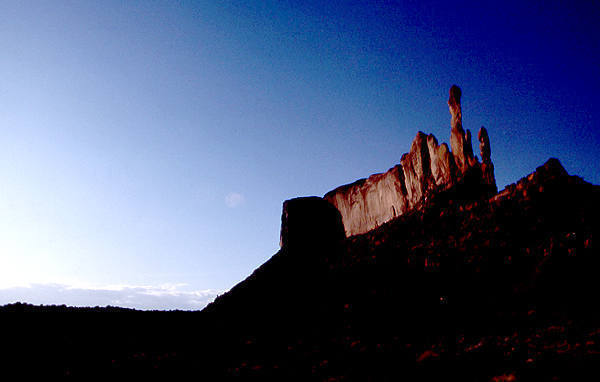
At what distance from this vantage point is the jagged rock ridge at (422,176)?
43.8m

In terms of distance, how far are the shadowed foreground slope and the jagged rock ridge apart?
17.9m

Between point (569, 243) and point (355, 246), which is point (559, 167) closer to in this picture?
point (569, 243)

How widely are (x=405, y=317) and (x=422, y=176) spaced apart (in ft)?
134

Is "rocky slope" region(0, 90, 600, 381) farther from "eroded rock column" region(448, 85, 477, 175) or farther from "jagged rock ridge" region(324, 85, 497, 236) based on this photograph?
"eroded rock column" region(448, 85, 477, 175)

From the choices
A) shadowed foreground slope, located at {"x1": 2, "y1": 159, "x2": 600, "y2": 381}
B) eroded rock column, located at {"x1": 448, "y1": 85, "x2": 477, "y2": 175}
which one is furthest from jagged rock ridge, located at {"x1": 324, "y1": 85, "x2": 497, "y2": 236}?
shadowed foreground slope, located at {"x1": 2, "y1": 159, "x2": 600, "y2": 381}

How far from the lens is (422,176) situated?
51.4 meters

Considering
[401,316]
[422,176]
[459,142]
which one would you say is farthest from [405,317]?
[422,176]

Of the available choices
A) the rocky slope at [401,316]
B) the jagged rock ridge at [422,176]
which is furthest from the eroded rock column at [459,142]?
the rocky slope at [401,316]

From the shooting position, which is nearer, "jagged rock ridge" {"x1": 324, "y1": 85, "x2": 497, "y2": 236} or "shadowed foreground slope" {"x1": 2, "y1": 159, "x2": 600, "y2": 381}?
"shadowed foreground slope" {"x1": 2, "y1": 159, "x2": 600, "y2": 381}

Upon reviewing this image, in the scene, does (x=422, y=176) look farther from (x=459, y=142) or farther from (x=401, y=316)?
(x=401, y=316)

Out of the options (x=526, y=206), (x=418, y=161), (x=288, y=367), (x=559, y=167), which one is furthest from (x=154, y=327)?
(x=418, y=161)

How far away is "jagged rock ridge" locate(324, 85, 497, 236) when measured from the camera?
4381cm

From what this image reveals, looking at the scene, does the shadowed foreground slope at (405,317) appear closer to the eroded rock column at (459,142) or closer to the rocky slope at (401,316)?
the rocky slope at (401,316)

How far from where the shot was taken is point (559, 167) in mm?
25391
